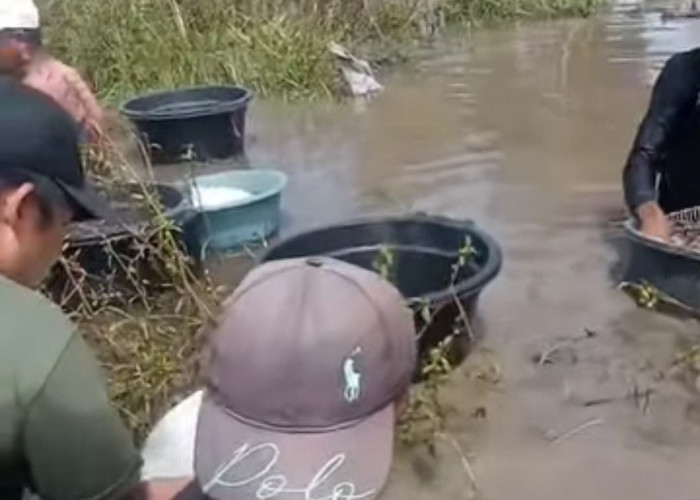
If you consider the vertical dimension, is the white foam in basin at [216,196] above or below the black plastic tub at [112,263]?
below

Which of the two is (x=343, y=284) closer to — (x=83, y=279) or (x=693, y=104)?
(x=83, y=279)

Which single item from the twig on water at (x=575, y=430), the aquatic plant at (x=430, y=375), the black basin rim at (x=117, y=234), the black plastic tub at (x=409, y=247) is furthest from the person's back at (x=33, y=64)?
the twig on water at (x=575, y=430)

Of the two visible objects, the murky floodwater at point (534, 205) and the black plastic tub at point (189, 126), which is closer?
the murky floodwater at point (534, 205)

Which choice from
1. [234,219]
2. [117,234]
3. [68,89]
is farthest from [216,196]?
[117,234]

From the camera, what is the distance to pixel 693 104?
16.9 ft

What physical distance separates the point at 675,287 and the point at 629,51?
19.1 ft

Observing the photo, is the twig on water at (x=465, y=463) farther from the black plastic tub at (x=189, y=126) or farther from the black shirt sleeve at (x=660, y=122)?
the black plastic tub at (x=189, y=126)

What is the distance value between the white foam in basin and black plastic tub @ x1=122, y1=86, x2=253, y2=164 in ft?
2.50

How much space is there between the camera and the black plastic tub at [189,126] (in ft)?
24.0

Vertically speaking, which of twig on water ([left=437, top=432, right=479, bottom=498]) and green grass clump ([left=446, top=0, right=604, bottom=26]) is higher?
twig on water ([left=437, top=432, right=479, bottom=498])

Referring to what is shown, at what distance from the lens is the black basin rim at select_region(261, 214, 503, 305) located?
4.49m

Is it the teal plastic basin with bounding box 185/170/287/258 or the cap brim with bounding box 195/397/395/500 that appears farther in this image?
the teal plastic basin with bounding box 185/170/287/258

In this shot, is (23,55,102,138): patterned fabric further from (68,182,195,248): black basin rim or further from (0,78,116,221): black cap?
(0,78,116,221): black cap

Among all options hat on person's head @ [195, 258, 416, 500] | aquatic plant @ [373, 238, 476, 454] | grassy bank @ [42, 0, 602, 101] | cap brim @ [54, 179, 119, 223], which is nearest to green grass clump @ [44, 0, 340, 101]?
grassy bank @ [42, 0, 602, 101]
